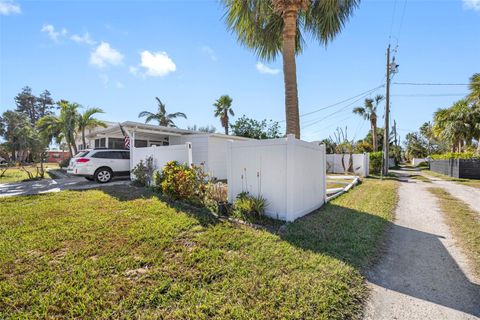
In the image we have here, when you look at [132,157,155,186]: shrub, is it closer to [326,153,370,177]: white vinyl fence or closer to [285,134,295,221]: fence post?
[285,134,295,221]: fence post

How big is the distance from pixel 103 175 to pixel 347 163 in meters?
16.3

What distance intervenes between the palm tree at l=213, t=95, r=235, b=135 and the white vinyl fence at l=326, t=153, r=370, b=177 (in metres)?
11.9

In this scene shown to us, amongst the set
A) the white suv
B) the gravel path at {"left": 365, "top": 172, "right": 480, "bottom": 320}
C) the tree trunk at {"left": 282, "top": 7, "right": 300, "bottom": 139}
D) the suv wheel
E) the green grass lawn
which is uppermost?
the tree trunk at {"left": 282, "top": 7, "right": 300, "bottom": 139}

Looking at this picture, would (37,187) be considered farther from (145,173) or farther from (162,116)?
(162,116)

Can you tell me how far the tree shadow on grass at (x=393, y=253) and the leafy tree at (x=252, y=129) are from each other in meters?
20.8

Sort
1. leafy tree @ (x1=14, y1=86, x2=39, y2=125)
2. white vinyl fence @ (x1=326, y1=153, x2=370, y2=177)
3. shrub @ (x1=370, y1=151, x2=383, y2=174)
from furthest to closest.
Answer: leafy tree @ (x1=14, y1=86, x2=39, y2=125) < shrub @ (x1=370, y1=151, x2=383, y2=174) < white vinyl fence @ (x1=326, y1=153, x2=370, y2=177)

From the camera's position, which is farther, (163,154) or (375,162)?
(375,162)

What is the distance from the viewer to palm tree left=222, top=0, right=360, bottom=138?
21.9ft

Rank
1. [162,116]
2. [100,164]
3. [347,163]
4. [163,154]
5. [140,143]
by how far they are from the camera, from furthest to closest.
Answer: [162,116]
[347,163]
[140,143]
[100,164]
[163,154]

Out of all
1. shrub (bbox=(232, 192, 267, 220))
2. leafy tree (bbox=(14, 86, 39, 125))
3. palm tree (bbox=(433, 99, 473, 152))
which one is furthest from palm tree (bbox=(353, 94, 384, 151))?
leafy tree (bbox=(14, 86, 39, 125))

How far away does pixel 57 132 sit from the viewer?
18500mm

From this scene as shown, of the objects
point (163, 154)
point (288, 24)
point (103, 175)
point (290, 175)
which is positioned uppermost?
point (288, 24)

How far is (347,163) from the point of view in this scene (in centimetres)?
1705

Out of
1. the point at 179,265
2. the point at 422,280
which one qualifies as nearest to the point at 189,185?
the point at 179,265
